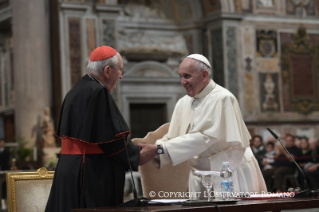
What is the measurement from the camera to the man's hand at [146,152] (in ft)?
14.8

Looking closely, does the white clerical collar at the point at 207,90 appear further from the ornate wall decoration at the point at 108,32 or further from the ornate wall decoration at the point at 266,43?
the ornate wall decoration at the point at 266,43

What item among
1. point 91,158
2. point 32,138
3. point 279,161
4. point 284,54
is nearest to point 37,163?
point 32,138

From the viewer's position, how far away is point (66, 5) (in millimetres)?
13570

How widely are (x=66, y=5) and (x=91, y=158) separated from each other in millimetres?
9937

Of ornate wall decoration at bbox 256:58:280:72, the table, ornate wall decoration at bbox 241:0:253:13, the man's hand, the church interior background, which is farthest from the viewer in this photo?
ornate wall decoration at bbox 256:58:280:72

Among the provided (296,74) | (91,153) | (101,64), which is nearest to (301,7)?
(296,74)

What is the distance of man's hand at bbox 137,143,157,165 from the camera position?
4.52m

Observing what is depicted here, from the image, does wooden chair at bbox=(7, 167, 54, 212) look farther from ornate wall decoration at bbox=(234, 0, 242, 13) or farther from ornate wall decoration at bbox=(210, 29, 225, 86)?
ornate wall decoration at bbox=(234, 0, 242, 13)

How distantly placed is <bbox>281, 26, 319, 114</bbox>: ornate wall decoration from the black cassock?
1260 cm

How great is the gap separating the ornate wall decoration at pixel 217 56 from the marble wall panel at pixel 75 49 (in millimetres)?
3911

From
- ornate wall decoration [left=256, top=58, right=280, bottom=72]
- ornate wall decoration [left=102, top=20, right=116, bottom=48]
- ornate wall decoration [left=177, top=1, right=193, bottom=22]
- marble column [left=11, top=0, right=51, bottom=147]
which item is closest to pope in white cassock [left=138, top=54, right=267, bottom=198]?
marble column [left=11, top=0, right=51, bottom=147]

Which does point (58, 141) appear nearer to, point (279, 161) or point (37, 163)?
point (37, 163)

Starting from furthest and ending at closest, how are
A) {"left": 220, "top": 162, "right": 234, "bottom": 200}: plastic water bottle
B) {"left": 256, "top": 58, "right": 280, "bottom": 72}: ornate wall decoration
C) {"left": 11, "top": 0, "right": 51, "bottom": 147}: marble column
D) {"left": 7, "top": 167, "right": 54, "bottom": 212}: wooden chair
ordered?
{"left": 256, "top": 58, "right": 280, "bottom": 72}: ornate wall decoration → {"left": 11, "top": 0, "right": 51, "bottom": 147}: marble column → {"left": 7, "top": 167, "right": 54, "bottom": 212}: wooden chair → {"left": 220, "top": 162, "right": 234, "bottom": 200}: plastic water bottle

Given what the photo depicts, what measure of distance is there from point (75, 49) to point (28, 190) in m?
9.28
